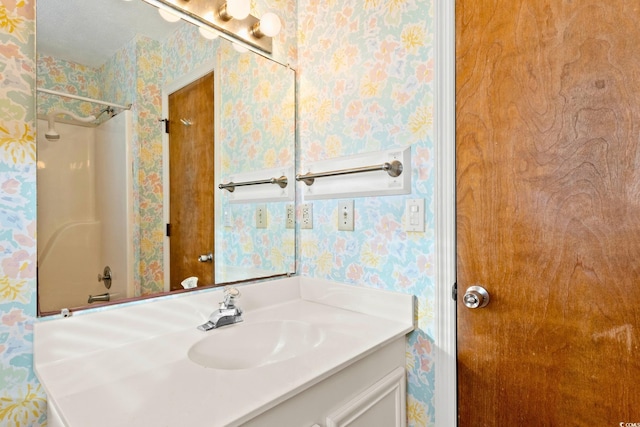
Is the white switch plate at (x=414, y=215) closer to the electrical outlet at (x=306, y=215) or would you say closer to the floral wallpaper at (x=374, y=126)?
the floral wallpaper at (x=374, y=126)

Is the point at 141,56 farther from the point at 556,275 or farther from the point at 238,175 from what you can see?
the point at 556,275

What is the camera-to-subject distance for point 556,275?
2.89 feet

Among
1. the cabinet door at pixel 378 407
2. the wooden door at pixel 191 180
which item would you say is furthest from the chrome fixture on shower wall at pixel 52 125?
the cabinet door at pixel 378 407

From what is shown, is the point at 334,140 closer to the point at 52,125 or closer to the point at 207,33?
the point at 207,33

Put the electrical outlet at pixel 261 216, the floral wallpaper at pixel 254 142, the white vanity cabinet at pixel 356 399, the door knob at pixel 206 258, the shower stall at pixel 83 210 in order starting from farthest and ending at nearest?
1. the electrical outlet at pixel 261 216
2. the floral wallpaper at pixel 254 142
3. the door knob at pixel 206 258
4. the shower stall at pixel 83 210
5. the white vanity cabinet at pixel 356 399

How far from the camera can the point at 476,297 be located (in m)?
0.99

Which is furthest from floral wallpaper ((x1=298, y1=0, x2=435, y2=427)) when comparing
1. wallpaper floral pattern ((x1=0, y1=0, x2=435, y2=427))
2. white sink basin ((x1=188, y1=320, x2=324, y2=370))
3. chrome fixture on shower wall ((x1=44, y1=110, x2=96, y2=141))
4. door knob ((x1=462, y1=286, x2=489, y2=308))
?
chrome fixture on shower wall ((x1=44, y1=110, x2=96, y2=141))

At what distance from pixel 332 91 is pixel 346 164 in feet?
1.08

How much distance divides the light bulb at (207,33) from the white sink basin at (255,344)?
3.46 ft

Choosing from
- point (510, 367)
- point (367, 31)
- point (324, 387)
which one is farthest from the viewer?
point (367, 31)

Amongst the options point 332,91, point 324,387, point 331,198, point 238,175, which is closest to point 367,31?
point 332,91

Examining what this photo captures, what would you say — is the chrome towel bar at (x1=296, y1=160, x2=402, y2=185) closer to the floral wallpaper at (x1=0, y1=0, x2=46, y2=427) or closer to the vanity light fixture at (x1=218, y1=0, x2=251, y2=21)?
the vanity light fixture at (x1=218, y1=0, x2=251, y2=21)

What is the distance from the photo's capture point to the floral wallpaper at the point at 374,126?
110 cm

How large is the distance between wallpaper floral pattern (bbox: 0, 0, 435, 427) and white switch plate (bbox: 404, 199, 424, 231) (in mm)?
22
